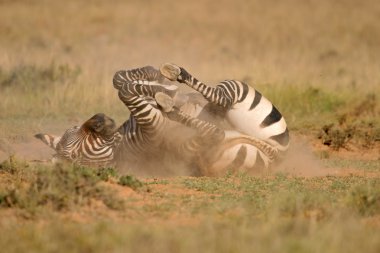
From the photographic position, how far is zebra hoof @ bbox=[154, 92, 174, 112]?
25.1 feet

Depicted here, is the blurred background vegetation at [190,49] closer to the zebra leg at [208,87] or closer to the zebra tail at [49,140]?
the zebra tail at [49,140]

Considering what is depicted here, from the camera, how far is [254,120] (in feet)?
26.7

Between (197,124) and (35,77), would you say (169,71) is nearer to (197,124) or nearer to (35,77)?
(197,124)

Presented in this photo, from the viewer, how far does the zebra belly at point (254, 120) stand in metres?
8.12

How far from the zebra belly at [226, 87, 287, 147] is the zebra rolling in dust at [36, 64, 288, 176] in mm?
10

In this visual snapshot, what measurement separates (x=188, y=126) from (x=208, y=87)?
51 centimetres

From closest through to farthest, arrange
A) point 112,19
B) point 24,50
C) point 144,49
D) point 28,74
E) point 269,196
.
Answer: point 269,196
point 28,74
point 24,50
point 144,49
point 112,19

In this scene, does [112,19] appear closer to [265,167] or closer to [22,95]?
[22,95]

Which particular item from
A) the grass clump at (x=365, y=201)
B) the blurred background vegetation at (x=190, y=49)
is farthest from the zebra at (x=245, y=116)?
the blurred background vegetation at (x=190, y=49)

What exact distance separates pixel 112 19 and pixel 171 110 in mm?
17167

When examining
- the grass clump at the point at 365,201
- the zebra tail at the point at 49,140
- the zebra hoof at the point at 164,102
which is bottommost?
the zebra tail at the point at 49,140

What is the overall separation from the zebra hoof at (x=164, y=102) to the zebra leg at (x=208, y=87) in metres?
0.22

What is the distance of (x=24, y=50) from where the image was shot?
59.2 ft

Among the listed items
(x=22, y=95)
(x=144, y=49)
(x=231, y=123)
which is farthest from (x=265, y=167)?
Result: (x=144, y=49)
